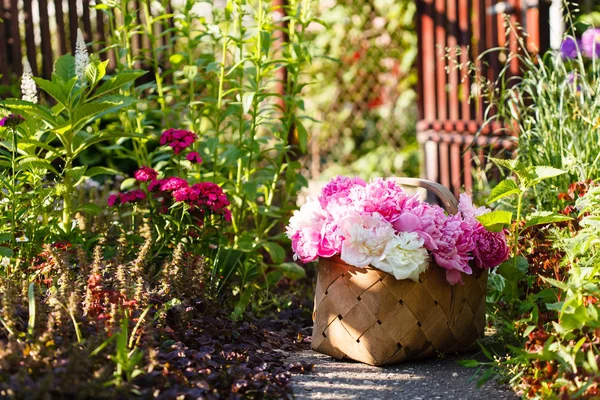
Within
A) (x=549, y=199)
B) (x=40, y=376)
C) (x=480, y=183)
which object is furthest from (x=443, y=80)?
(x=40, y=376)

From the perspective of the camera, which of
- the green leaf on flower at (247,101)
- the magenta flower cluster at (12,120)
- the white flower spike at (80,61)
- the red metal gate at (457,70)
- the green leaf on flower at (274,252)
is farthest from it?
the red metal gate at (457,70)

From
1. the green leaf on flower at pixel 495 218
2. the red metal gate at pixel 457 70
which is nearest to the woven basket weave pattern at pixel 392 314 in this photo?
the green leaf on flower at pixel 495 218

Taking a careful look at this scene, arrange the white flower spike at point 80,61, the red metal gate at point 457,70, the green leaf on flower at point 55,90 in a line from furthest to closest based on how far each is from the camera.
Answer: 1. the red metal gate at point 457,70
2. the white flower spike at point 80,61
3. the green leaf on flower at point 55,90

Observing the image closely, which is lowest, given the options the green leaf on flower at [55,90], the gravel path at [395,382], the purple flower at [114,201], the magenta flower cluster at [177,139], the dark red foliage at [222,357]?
the gravel path at [395,382]

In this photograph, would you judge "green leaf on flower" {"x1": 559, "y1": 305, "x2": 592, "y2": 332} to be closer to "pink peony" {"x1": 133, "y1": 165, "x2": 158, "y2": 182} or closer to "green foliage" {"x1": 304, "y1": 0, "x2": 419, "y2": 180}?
"pink peony" {"x1": 133, "y1": 165, "x2": 158, "y2": 182}

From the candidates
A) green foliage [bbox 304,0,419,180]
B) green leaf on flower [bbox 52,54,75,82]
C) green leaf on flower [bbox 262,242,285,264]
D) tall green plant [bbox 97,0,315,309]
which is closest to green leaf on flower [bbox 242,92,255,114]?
tall green plant [bbox 97,0,315,309]

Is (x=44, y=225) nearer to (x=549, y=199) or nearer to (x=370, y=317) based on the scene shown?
(x=370, y=317)

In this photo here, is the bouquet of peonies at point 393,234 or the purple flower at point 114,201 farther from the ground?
the purple flower at point 114,201

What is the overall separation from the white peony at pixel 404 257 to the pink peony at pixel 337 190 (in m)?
0.30

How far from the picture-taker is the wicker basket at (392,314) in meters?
2.58

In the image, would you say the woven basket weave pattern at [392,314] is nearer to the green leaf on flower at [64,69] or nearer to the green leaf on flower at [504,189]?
the green leaf on flower at [504,189]

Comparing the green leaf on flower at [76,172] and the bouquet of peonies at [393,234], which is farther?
the green leaf on flower at [76,172]

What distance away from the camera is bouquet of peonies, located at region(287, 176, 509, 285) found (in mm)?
2518

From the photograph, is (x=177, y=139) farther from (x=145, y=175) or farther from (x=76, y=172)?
(x=76, y=172)
